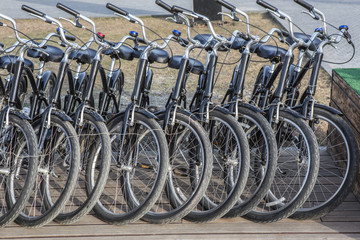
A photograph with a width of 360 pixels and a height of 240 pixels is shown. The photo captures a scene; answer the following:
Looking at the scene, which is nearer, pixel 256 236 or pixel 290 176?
pixel 256 236

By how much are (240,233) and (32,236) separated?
1243 mm

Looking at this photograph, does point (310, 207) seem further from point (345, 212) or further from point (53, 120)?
point (53, 120)

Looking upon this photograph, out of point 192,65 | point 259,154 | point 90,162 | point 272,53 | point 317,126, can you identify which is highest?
point 272,53

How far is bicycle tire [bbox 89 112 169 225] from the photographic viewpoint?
3555mm

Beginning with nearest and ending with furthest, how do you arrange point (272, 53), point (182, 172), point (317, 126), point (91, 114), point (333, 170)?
point (91, 114) < point (317, 126) < point (182, 172) < point (272, 53) < point (333, 170)

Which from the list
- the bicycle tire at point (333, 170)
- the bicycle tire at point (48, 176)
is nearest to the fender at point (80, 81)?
the bicycle tire at point (48, 176)

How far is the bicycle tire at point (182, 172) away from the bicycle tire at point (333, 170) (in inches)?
26.1

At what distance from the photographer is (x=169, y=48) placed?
589 cm

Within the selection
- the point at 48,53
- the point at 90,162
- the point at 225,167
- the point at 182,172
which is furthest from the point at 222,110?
the point at 48,53

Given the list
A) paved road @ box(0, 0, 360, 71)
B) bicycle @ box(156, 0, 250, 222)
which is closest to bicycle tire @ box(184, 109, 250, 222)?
bicycle @ box(156, 0, 250, 222)

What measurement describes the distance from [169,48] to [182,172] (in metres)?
2.08

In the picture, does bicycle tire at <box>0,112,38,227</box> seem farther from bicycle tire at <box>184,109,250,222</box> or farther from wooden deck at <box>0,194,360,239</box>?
bicycle tire at <box>184,109,250,222</box>

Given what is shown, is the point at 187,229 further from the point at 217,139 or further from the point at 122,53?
the point at 122,53

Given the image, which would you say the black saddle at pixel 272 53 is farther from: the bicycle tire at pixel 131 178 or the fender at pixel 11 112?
the fender at pixel 11 112
